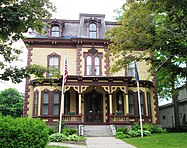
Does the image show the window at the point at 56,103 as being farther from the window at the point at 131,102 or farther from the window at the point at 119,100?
the window at the point at 131,102

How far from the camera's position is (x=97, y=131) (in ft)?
57.1

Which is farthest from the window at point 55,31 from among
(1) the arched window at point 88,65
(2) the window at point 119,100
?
(2) the window at point 119,100

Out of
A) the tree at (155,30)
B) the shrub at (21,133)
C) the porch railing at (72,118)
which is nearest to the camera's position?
the shrub at (21,133)

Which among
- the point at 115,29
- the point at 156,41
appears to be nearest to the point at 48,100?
the point at 115,29

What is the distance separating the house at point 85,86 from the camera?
62.2ft

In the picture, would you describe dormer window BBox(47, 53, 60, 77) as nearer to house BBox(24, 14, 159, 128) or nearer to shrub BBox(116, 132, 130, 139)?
house BBox(24, 14, 159, 128)

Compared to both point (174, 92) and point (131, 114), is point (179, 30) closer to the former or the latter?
point (174, 92)

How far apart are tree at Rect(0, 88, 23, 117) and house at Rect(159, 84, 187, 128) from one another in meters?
21.4

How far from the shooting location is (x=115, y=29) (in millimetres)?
13914

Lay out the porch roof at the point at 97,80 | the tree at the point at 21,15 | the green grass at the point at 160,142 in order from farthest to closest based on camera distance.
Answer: the porch roof at the point at 97,80, the green grass at the point at 160,142, the tree at the point at 21,15

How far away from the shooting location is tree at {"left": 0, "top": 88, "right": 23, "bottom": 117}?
114 feet

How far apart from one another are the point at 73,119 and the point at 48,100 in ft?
9.06

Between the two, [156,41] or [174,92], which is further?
[174,92]

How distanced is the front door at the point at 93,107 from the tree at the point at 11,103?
18.3 metres
